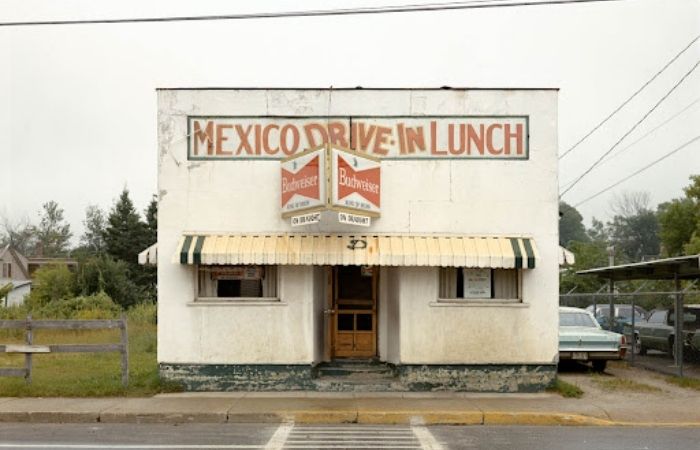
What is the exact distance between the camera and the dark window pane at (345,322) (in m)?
14.9

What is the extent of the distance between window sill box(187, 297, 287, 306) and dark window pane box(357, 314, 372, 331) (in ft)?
6.52

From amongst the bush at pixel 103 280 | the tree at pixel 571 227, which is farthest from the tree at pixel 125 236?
the tree at pixel 571 227

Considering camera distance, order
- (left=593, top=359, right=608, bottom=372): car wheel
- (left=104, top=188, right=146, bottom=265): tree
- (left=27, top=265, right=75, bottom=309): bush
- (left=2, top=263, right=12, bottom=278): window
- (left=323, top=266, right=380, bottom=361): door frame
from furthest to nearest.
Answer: (left=2, top=263, right=12, bottom=278): window < (left=104, top=188, right=146, bottom=265): tree < (left=27, top=265, right=75, bottom=309): bush < (left=593, top=359, right=608, bottom=372): car wheel < (left=323, top=266, right=380, bottom=361): door frame

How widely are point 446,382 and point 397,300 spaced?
164cm

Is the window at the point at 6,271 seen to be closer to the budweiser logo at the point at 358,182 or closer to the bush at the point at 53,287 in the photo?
the bush at the point at 53,287

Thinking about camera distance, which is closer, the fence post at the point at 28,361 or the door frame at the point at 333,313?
the fence post at the point at 28,361

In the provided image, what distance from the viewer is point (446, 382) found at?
1344cm

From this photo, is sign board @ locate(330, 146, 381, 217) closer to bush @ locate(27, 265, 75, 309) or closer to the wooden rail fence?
the wooden rail fence

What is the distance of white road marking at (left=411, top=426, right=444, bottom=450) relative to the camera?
957 cm

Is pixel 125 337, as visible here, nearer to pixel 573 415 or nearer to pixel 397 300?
pixel 397 300

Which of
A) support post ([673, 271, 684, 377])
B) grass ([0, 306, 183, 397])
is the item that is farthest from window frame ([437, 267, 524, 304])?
grass ([0, 306, 183, 397])

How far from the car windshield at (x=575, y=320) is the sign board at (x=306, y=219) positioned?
8.25 metres

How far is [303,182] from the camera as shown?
41.8 ft

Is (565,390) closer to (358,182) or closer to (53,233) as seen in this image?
(358,182)
